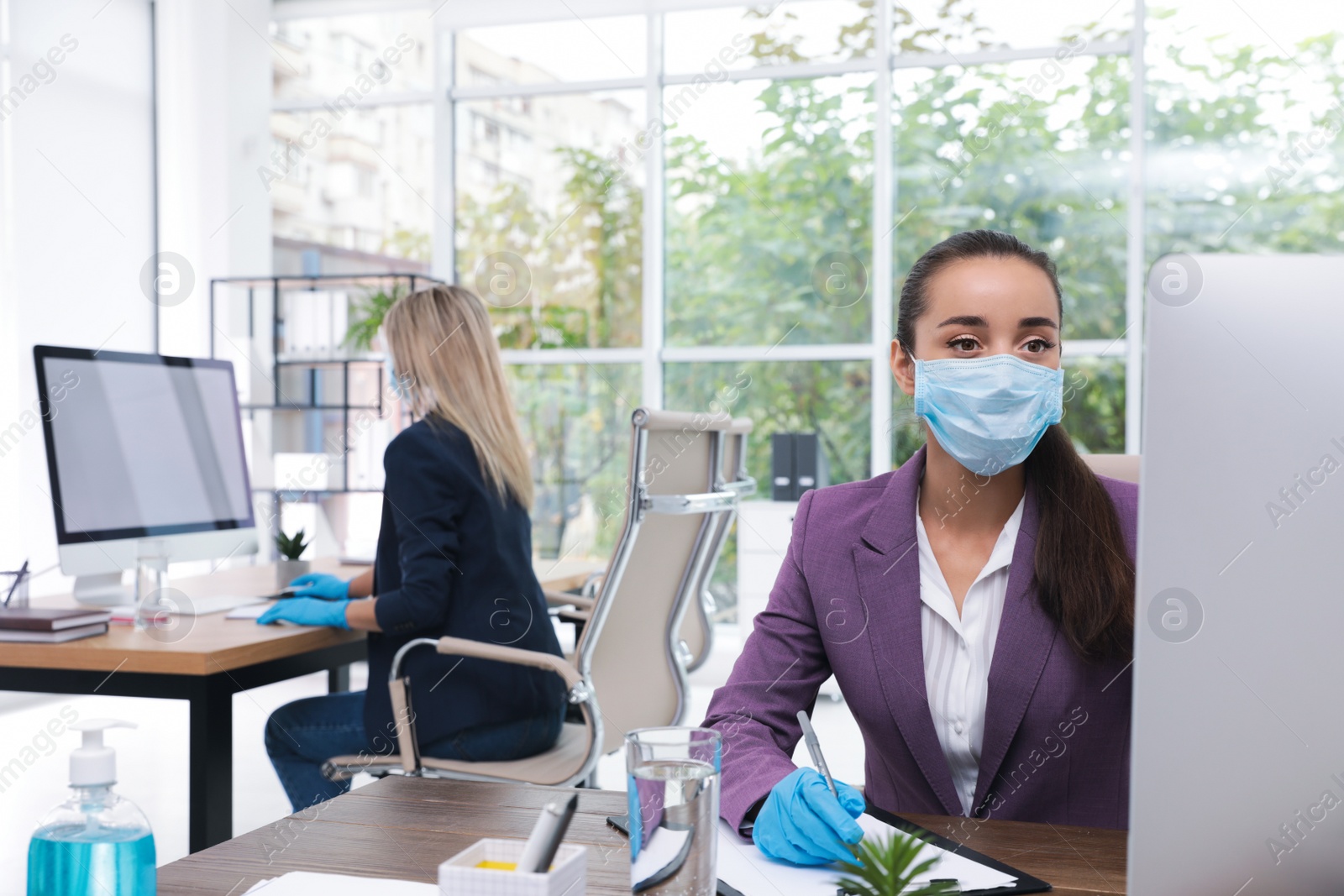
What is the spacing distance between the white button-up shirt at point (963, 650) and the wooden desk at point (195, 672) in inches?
48.3

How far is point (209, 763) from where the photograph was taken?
1896 mm

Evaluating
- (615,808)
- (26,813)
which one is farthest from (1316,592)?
(26,813)

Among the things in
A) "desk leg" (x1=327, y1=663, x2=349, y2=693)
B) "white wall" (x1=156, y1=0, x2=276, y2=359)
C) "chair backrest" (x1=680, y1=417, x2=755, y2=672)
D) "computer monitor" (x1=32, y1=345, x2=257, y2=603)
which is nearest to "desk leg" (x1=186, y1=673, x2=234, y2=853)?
"computer monitor" (x1=32, y1=345, x2=257, y2=603)

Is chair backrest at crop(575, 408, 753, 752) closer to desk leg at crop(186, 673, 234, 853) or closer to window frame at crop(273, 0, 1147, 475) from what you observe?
desk leg at crop(186, 673, 234, 853)

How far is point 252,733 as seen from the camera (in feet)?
14.2

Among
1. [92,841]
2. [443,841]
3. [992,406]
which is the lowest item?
[443,841]

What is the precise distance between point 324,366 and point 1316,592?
5.19 metres

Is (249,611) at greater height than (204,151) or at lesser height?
lesser

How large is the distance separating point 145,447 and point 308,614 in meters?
0.62

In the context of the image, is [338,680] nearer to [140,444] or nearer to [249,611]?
[249,611]

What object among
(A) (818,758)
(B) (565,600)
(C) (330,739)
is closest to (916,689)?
(A) (818,758)

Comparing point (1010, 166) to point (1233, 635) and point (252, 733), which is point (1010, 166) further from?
point (1233, 635)

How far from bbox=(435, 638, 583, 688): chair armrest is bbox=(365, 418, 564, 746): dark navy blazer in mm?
129

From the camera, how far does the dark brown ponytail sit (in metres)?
1.27
